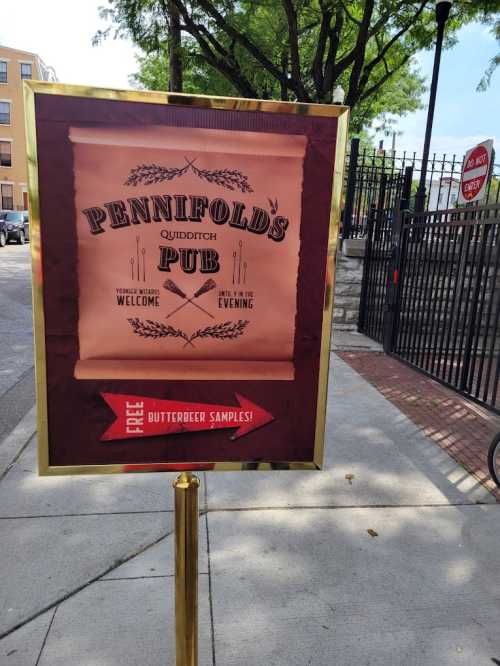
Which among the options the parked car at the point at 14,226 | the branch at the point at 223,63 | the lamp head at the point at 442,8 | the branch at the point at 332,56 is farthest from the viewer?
the parked car at the point at 14,226

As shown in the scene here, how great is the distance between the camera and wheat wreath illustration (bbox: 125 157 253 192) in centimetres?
149

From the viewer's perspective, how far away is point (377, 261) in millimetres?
8711

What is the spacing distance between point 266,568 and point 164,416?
1.59 m

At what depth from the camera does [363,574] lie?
9.13 feet

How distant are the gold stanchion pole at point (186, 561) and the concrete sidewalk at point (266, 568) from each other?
0.50m

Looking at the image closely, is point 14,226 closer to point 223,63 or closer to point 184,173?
point 223,63

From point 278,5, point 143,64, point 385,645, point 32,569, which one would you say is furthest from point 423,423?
point 143,64

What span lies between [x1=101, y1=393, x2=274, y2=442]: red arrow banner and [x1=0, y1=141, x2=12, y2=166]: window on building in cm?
4962

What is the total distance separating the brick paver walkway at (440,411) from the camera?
174 inches

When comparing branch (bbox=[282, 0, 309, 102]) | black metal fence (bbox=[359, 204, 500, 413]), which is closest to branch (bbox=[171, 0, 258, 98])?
branch (bbox=[282, 0, 309, 102])

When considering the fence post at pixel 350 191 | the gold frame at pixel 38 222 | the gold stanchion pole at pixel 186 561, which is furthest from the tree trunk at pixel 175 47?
the gold stanchion pole at pixel 186 561

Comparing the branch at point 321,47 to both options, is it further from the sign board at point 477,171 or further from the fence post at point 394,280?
the sign board at point 477,171

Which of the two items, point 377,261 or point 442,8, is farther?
point 442,8

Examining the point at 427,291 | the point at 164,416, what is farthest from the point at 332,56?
the point at 164,416
